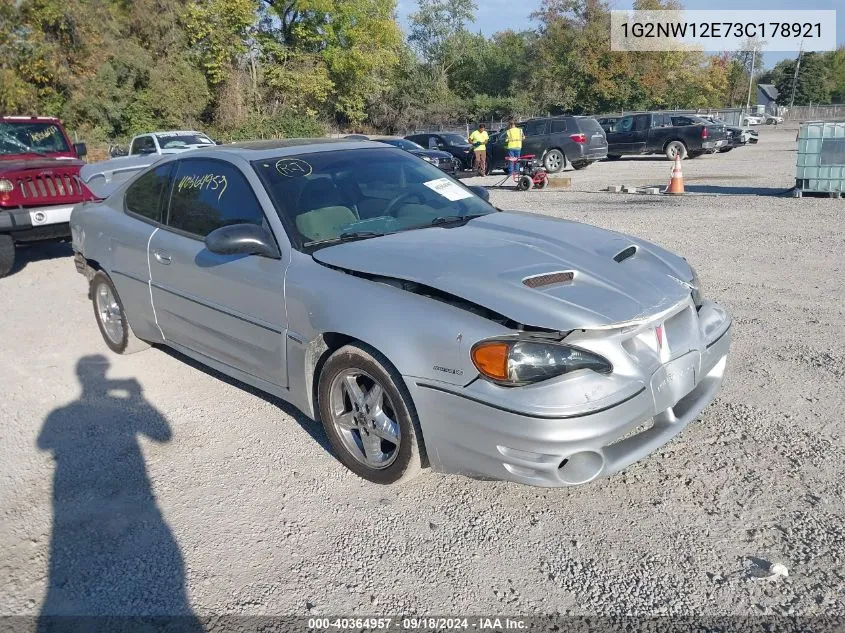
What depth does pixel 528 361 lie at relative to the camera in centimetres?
291

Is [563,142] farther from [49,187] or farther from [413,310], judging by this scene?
[413,310]

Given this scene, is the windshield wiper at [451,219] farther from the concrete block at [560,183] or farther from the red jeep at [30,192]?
the concrete block at [560,183]

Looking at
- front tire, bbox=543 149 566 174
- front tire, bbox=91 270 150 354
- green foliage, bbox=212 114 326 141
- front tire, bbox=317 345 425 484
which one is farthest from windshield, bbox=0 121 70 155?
green foliage, bbox=212 114 326 141

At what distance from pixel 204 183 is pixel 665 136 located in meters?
23.4

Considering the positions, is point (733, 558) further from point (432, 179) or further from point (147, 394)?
point (147, 394)

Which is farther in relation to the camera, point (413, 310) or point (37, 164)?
point (37, 164)

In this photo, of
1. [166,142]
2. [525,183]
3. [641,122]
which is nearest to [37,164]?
[166,142]

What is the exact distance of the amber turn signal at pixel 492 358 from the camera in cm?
290

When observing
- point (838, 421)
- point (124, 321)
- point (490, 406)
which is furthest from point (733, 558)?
point (124, 321)

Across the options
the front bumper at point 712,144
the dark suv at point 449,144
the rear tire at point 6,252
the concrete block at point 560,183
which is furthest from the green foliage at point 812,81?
the rear tire at point 6,252

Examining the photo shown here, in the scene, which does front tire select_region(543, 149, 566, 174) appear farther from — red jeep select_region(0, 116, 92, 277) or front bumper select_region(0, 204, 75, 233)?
front bumper select_region(0, 204, 75, 233)

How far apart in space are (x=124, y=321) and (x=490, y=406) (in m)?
3.81

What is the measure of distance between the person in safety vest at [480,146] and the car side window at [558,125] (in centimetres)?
211

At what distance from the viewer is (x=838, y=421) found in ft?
12.9
